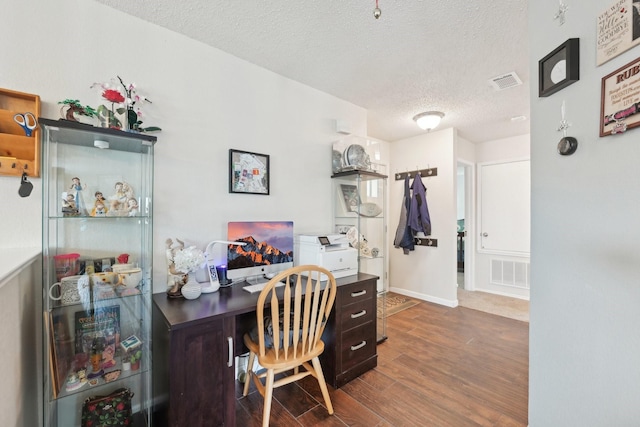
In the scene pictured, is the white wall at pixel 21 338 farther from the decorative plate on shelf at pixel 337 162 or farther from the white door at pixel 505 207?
the white door at pixel 505 207

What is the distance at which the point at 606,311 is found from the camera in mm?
881

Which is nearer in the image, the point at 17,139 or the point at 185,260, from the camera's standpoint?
the point at 17,139

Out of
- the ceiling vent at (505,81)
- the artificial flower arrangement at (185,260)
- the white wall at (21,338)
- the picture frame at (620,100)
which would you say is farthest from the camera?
the ceiling vent at (505,81)

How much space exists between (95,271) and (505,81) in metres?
3.46

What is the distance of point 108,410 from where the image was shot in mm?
1428

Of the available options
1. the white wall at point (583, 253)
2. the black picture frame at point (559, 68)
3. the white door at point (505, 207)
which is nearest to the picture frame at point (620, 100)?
the white wall at point (583, 253)

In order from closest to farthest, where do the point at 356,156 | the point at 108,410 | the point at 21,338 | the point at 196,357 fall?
the point at 21,338 < the point at 196,357 < the point at 108,410 < the point at 356,156

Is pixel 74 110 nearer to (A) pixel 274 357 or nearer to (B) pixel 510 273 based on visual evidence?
(A) pixel 274 357

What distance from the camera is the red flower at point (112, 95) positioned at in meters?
1.44

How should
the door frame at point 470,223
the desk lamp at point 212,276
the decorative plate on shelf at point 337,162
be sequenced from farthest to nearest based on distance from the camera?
the door frame at point 470,223 → the decorative plate on shelf at point 337,162 → the desk lamp at point 212,276

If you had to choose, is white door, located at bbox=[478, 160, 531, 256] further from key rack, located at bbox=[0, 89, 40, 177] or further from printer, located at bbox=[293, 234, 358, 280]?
key rack, located at bbox=[0, 89, 40, 177]

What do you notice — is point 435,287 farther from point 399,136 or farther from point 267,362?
point 267,362

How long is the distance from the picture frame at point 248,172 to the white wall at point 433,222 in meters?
2.68

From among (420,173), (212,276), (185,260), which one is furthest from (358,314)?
(420,173)
